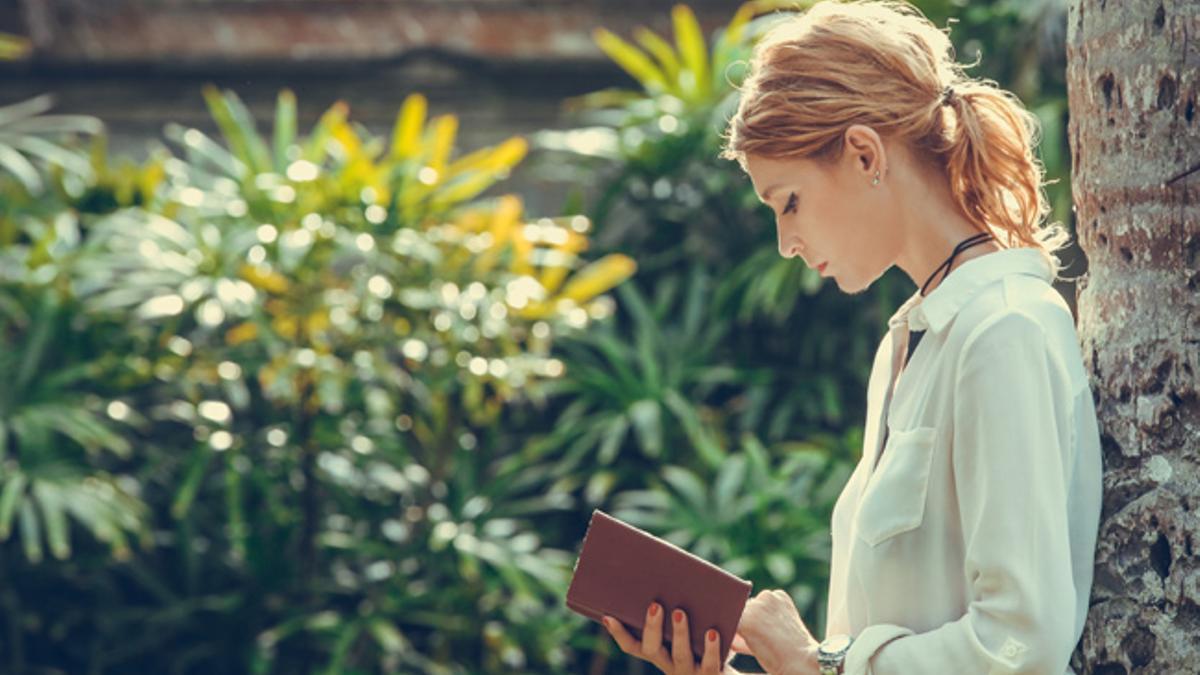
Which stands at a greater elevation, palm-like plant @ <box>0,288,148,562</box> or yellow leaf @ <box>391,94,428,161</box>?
yellow leaf @ <box>391,94,428,161</box>

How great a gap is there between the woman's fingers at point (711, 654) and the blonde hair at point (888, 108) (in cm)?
55

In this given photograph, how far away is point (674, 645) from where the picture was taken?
1.98 metres

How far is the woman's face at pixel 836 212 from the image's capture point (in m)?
1.90

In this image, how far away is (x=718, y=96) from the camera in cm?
577

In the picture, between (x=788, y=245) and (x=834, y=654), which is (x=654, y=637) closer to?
(x=834, y=654)

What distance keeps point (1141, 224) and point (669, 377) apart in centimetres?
353

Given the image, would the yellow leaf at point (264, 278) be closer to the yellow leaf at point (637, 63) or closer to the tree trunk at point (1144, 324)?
the yellow leaf at point (637, 63)

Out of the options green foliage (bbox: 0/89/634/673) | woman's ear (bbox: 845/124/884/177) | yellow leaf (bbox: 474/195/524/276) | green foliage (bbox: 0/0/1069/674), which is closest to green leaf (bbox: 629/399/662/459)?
green foliage (bbox: 0/0/1069/674)

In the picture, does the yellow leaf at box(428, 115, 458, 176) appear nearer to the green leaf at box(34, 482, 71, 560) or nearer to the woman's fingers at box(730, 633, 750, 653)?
the green leaf at box(34, 482, 71, 560)

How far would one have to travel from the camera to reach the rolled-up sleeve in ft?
5.45

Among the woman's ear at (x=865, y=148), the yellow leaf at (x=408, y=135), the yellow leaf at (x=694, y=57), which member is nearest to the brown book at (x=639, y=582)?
the woman's ear at (x=865, y=148)

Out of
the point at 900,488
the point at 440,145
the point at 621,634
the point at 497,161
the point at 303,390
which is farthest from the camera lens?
the point at 440,145

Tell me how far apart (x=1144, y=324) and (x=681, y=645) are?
26.5 inches

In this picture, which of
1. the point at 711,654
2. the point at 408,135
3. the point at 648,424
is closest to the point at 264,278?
the point at 408,135
